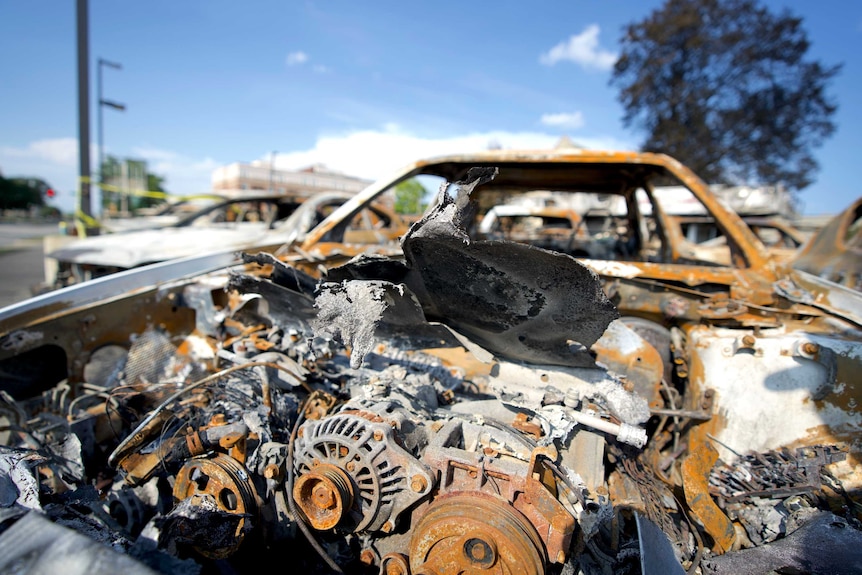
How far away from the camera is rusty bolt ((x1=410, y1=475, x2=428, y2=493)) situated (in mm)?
1313

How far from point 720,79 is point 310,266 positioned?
2529 cm

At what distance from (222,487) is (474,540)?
2.72 feet

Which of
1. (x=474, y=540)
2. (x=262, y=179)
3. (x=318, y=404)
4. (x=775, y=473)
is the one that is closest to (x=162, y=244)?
(x=318, y=404)

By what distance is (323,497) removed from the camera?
1339mm

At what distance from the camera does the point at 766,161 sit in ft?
70.1

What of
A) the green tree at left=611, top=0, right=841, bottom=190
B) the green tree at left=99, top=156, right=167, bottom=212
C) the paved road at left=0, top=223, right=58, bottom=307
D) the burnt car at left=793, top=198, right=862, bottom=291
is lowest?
the paved road at left=0, top=223, right=58, bottom=307

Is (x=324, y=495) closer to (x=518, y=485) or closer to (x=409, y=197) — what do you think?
(x=518, y=485)

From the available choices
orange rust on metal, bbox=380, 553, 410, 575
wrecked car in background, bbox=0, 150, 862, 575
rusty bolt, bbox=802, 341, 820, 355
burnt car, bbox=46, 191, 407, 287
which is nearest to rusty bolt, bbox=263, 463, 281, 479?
wrecked car in background, bbox=0, 150, 862, 575

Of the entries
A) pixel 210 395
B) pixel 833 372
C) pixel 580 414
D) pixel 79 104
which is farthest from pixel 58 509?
pixel 79 104

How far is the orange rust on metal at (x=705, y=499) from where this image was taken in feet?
5.04

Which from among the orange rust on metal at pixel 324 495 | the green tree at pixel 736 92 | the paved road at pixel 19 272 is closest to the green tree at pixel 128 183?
the paved road at pixel 19 272

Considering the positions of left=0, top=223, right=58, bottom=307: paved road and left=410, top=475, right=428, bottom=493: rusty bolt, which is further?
left=0, top=223, right=58, bottom=307: paved road

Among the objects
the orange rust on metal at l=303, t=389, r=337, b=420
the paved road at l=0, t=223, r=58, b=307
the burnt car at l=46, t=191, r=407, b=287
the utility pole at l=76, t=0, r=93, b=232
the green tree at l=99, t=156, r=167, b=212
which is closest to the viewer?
the orange rust on metal at l=303, t=389, r=337, b=420

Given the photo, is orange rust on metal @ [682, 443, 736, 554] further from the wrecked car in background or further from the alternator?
the alternator
